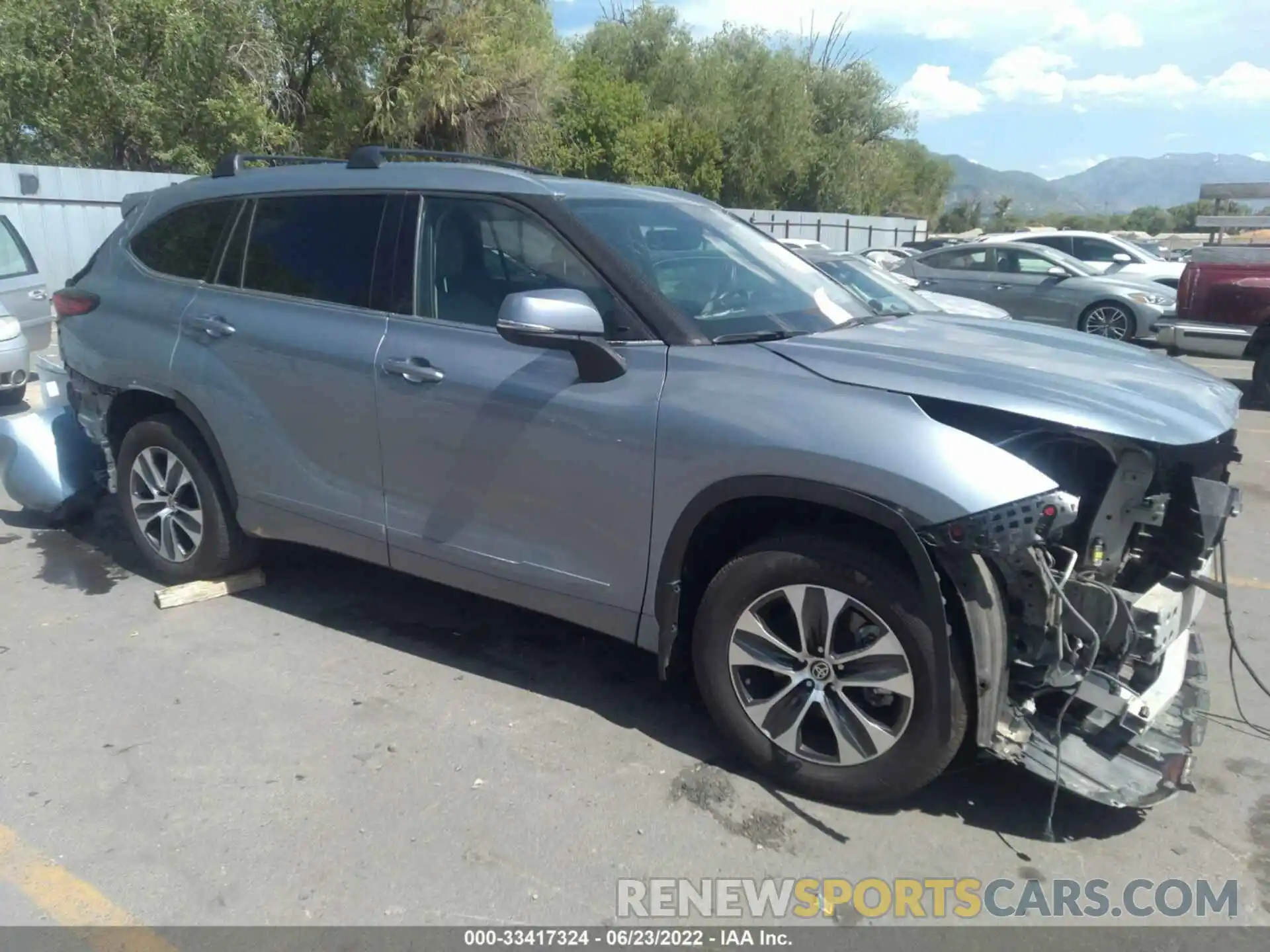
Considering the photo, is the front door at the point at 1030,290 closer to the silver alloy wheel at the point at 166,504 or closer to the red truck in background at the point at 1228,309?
the red truck in background at the point at 1228,309

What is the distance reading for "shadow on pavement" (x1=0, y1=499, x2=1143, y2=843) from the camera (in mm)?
3367

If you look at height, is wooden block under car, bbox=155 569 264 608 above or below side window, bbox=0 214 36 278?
below

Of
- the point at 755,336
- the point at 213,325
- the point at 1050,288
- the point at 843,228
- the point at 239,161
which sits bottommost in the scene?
the point at 843,228

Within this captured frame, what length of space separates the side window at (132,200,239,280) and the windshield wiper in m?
2.52

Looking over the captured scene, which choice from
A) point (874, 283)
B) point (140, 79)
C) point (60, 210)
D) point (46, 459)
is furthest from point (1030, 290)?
point (140, 79)

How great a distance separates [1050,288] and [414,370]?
12.9 m

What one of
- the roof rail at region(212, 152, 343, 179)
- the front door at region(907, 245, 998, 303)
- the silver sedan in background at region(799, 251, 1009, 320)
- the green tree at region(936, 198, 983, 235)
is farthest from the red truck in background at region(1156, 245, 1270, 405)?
the green tree at region(936, 198, 983, 235)

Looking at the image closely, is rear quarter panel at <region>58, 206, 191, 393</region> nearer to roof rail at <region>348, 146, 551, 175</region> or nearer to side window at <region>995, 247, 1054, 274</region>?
roof rail at <region>348, 146, 551, 175</region>

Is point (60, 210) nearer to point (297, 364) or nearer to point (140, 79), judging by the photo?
point (140, 79)

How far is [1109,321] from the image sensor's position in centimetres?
1434

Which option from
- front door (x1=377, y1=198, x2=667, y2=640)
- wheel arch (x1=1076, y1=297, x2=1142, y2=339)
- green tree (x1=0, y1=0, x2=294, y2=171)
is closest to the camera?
front door (x1=377, y1=198, x2=667, y2=640)

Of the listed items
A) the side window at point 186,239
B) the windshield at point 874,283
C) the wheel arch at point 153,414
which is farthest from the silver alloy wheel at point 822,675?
the windshield at point 874,283

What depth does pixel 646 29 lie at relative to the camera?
43.7 m
